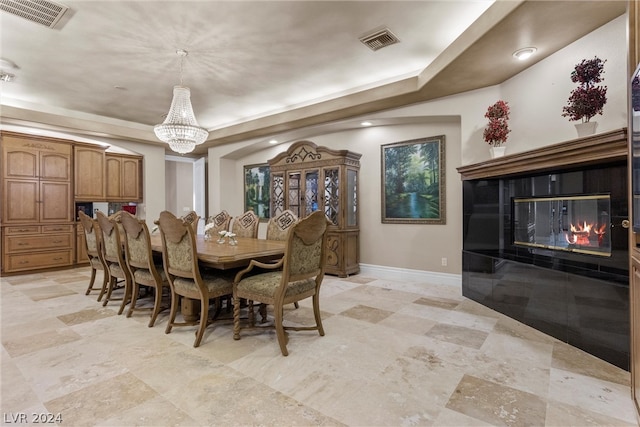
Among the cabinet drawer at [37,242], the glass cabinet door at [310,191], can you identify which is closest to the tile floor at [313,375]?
the glass cabinet door at [310,191]

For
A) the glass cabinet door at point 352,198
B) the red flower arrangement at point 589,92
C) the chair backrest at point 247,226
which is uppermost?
the red flower arrangement at point 589,92

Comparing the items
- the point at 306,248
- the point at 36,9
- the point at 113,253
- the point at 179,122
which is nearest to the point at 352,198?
the point at 179,122

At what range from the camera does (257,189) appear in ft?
23.1

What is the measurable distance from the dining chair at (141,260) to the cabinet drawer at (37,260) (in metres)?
3.50

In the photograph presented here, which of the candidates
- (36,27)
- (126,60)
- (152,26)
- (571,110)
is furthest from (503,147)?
(36,27)

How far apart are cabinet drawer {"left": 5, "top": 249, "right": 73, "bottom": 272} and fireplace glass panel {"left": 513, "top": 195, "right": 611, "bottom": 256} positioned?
23.3 ft

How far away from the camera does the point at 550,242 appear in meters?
3.18

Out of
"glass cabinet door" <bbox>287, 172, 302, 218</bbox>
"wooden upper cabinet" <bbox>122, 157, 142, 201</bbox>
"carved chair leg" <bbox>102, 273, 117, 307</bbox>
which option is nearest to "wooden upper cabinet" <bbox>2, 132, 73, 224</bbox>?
"wooden upper cabinet" <bbox>122, 157, 142, 201</bbox>

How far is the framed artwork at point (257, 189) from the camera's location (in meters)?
6.88

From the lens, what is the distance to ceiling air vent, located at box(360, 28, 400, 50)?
10.5ft

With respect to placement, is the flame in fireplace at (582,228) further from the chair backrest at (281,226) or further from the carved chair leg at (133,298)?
the carved chair leg at (133,298)

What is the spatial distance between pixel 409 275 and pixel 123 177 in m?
5.90

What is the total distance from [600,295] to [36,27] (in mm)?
5348

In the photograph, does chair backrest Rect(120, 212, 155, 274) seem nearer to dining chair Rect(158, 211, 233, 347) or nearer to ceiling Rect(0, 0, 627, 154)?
dining chair Rect(158, 211, 233, 347)
